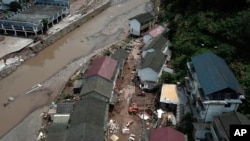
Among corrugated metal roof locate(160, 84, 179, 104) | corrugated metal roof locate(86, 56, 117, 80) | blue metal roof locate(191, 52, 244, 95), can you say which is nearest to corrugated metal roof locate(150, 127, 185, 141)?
blue metal roof locate(191, 52, 244, 95)

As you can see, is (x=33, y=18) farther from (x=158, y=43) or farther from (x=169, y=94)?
(x=169, y=94)

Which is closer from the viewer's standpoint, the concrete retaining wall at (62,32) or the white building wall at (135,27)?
the concrete retaining wall at (62,32)

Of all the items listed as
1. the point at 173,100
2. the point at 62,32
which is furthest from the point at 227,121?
the point at 62,32

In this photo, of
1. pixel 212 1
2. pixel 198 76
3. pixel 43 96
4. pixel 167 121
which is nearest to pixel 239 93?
pixel 198 76

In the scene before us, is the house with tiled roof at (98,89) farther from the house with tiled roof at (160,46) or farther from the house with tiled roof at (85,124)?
the house with tiled roof at (160,46)

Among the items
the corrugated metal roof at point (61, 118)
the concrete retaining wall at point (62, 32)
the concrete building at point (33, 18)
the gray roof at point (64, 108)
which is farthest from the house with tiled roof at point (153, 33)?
the corrugated metal roof at point (61, 118)
